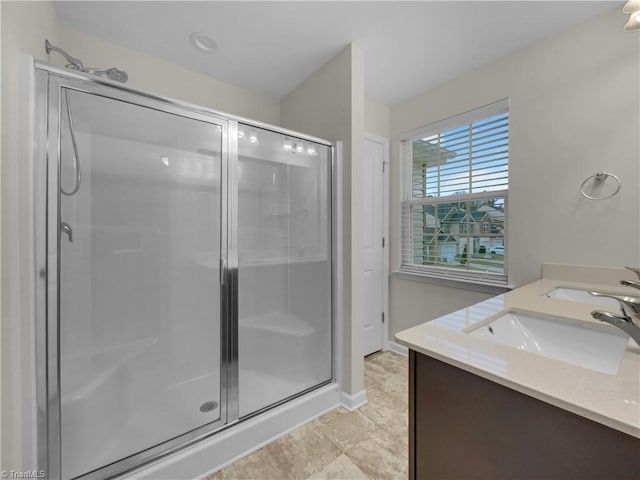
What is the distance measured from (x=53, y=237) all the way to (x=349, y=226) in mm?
1496

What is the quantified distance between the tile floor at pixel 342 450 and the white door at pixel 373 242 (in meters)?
0.75

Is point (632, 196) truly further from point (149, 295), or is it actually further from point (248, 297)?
point (149, 295)

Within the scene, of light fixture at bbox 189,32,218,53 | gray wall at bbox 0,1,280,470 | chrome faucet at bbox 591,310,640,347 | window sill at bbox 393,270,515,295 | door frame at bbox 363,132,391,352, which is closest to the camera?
chrome faucet at bbox 591,310,640,347

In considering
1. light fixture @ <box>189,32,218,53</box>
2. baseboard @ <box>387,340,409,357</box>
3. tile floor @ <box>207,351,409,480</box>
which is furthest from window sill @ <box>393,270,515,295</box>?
light fixture @ <box>189,32,218,53</box>

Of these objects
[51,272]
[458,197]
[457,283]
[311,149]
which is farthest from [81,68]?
[457,283]

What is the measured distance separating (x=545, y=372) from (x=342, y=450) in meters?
1.24

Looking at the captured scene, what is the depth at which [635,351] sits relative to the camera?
775mm

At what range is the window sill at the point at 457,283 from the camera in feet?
6.59

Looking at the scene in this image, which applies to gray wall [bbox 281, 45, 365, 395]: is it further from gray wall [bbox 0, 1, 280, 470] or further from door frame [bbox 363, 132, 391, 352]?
gray wall [bbox 0, 1, 280, 470]

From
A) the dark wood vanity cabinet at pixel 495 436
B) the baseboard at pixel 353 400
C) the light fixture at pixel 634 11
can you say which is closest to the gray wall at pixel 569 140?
the light fixture at pixel 634 11

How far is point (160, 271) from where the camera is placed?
1374 millimetres

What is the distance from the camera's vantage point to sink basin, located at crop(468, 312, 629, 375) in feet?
2.95

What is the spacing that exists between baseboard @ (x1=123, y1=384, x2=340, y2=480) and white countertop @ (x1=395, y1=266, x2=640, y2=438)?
3.73ft

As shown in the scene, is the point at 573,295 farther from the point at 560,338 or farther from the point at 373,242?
the point at 373,242
